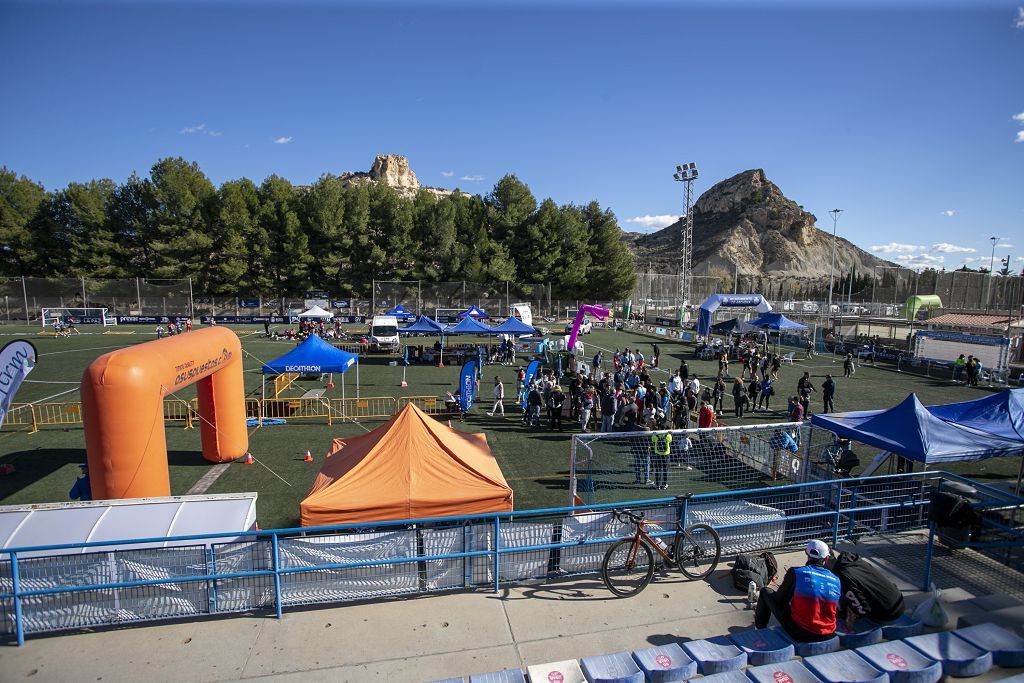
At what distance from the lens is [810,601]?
4.88m

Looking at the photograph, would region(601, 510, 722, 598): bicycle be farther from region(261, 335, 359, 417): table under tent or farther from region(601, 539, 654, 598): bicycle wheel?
region(261, 335, 359, 417): table under tent

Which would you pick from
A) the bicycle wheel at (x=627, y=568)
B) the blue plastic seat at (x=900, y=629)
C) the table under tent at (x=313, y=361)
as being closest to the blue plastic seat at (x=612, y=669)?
the bicycle wheel at (x=627, y=568)

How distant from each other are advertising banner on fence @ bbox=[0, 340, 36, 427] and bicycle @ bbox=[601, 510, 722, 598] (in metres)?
9.57

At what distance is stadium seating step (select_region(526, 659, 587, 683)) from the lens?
14.5ft

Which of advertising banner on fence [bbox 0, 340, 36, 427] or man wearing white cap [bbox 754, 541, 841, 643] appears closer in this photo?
man wearing white cap [bbox 754, 541, 841, 643]

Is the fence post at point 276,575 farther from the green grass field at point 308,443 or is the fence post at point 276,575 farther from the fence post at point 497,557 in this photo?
the green grass field at point 308,443

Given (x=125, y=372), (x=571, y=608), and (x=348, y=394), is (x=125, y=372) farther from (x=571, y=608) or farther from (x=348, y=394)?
(x=348, y=394)

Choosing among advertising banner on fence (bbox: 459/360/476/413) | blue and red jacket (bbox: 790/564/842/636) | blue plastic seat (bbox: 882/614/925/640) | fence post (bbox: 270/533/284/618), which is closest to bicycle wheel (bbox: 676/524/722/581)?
Answer: blue and red jacket (bbox: 790/564/842/636)

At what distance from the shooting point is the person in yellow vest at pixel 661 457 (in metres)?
10.6

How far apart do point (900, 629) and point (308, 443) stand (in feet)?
42.5

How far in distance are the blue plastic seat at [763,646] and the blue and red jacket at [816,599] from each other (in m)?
0.27

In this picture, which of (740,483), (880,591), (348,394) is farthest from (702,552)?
(348,394)

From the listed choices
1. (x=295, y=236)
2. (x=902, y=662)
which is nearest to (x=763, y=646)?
(x=902, y=662)

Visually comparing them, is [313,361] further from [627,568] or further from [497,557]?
[627,568]
